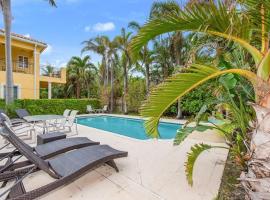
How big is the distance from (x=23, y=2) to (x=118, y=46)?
9.01m

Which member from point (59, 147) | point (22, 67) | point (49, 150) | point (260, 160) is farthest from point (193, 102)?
point (22, 67)

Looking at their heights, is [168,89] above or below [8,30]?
below

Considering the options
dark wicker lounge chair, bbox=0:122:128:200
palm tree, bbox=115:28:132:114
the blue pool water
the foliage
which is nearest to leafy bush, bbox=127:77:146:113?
the foliage

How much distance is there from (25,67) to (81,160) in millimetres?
20732

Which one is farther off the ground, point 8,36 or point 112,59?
point 112,59

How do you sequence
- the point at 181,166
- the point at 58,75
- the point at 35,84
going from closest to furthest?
the point at 181,166
the point at 35,84
the point at 58,75

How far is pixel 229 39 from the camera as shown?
2.56 metres

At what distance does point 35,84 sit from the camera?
1973cm

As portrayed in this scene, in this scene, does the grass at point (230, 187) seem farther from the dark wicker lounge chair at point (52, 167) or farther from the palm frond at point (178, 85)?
the dark wicker lounge chair at point (52, 167)

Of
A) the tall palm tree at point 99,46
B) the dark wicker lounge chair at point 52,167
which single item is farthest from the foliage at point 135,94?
the dark wicker lounge chair at point 52,167

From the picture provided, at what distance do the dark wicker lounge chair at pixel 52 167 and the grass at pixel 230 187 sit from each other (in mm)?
2094

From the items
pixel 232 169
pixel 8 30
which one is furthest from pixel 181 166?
pixel 8 30

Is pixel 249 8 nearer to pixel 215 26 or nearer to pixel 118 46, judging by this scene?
pixel 215 26

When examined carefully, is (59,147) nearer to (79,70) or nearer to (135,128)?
(135,128)
